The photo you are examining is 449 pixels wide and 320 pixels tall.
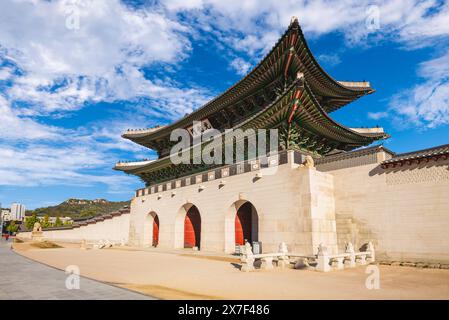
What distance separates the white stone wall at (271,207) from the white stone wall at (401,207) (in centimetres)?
127

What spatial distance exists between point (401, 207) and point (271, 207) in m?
6.23

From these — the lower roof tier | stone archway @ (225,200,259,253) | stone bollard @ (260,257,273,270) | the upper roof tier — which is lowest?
stone bollard @ (260,257,273,270)

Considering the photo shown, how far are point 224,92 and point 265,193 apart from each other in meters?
8.70

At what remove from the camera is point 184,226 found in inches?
957

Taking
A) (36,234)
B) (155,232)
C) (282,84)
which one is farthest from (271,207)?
(36,234)

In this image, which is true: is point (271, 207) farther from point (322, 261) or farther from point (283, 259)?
point (322, 261)

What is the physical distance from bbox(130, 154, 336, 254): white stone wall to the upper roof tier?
593cm

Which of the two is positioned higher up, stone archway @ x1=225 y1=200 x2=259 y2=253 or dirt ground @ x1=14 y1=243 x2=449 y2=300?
stone archway @ x1=225 y1=200 x2=259 y2=253

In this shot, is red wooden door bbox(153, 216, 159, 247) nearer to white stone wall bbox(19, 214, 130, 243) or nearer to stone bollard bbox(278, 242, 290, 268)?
white stone wall bbox(19, 214, 130, 243)

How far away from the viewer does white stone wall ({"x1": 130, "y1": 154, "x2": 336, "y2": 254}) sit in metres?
14.6

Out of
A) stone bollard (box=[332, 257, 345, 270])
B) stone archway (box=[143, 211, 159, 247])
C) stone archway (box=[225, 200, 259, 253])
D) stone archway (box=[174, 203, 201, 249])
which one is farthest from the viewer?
stone archway (box=[143, 211, 159, 247])

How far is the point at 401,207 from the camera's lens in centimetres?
1326

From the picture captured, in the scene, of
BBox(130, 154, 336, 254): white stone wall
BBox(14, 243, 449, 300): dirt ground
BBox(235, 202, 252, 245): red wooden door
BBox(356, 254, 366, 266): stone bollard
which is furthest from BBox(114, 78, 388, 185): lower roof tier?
BBox(14, 243, 449, 300): dirt ground
